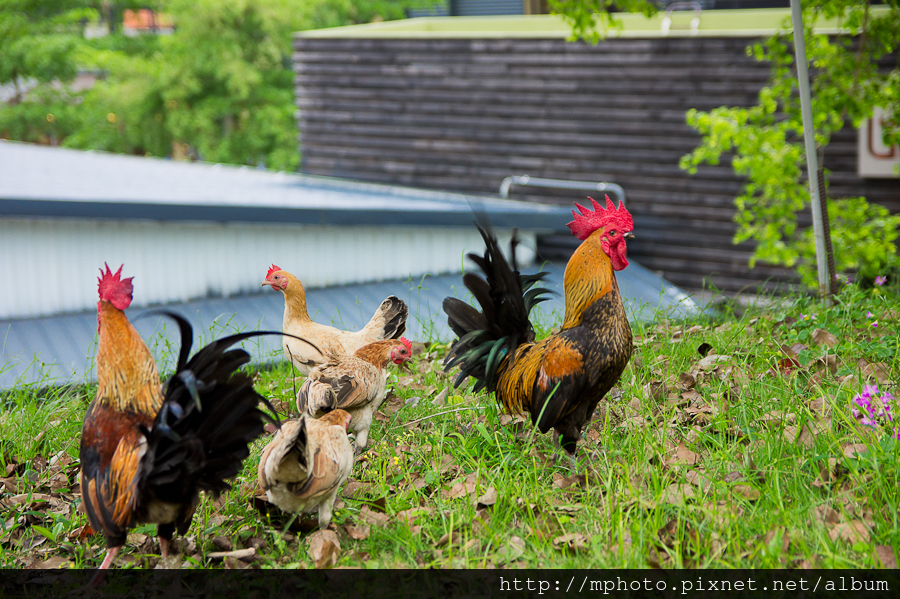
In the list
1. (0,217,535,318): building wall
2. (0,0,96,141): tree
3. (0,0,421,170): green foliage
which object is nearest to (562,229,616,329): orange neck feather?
(0,217,535,318): building wall

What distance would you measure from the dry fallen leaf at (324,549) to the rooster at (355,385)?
1.95 feet

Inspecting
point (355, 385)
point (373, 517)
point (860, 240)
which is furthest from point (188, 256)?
point (860, 240)

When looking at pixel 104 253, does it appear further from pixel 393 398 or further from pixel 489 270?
pixel 489 270

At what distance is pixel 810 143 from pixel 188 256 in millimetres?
5320

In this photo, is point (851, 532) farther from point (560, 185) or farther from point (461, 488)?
point (560, 185)

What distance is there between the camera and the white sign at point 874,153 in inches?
332

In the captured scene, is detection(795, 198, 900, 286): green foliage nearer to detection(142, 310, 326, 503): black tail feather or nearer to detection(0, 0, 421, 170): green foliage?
detection(142, 310, 326, 503): black tail feather

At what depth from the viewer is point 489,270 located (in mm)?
3127

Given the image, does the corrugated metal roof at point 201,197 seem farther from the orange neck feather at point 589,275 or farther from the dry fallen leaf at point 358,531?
the dry fallen leaf at point 358,531

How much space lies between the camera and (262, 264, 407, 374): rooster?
153 inches

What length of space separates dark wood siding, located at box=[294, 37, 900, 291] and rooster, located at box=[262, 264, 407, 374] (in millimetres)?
7370

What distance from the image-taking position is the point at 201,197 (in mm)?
7324

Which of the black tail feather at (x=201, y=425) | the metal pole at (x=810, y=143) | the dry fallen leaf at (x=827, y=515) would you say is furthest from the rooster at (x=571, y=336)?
the metal pole at (x=810, y=143)
